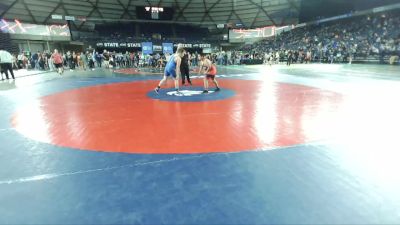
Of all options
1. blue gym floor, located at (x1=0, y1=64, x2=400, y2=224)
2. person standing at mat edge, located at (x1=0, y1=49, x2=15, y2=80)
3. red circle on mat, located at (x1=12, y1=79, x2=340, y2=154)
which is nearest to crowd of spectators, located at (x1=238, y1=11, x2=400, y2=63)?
person standing at mat edge, located at (x1=0, y1=49, x2=15, y2=80)

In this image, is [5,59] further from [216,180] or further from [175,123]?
[216,180]

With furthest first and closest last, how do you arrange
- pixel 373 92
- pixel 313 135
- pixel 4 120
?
pixel 373 92
pixel 4 120
pixel 313 135

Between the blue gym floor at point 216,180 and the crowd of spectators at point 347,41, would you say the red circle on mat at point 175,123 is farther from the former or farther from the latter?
the crowd of spectators at point 347,41

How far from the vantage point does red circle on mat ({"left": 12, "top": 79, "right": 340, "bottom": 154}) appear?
3.62m

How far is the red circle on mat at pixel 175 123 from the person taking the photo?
3.62 meters

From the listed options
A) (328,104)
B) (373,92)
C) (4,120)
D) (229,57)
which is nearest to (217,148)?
(328,104)

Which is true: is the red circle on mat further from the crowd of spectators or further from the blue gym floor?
the crowd of spectators

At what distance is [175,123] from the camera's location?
4617 millimetres

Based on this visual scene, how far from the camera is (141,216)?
2008mm

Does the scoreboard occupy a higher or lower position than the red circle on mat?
higher

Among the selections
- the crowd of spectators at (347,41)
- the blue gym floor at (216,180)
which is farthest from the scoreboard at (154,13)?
the blue gym floor at (216,180)

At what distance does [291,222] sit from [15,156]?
3173 millimetres

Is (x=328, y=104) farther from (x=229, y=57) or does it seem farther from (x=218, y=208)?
(x=229, y=57)

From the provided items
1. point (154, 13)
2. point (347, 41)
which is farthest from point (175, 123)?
point (154, 13)
